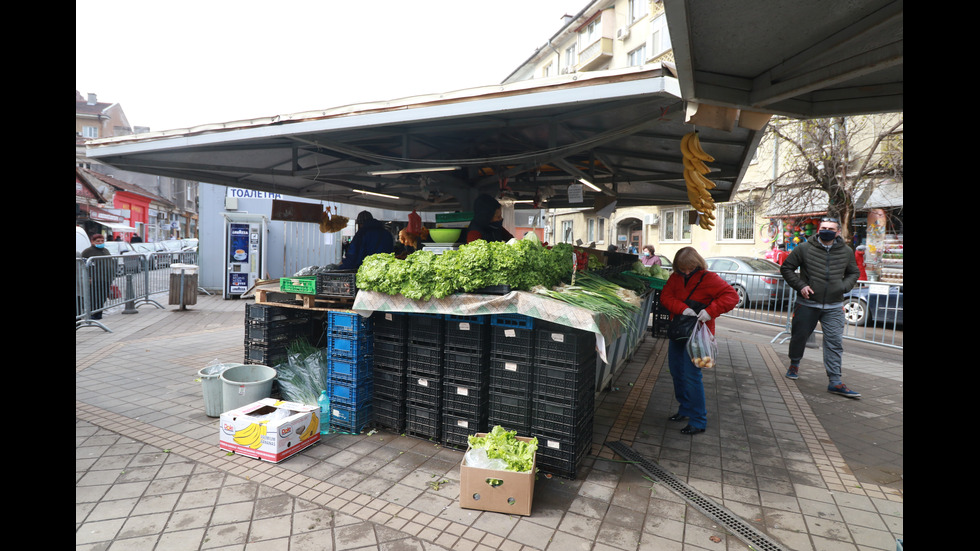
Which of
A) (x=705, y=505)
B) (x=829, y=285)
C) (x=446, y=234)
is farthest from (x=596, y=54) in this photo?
(x=705, y=505)

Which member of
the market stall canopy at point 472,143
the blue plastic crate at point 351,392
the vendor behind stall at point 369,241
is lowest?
the blue plastic crate at point 351,392

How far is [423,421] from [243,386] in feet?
6.14

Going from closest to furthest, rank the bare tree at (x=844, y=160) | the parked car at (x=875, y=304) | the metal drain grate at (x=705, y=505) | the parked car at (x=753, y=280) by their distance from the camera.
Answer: the metal drain grate at (x=705, y=505)
the parked car at (x=875, y=304)
the parked car at (x=753, y=280)
the bare tree at (x=844, y=160)

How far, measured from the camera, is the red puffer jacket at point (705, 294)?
468 centimetres

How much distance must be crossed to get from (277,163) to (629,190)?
7.47 metres

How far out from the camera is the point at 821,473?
4098 mm

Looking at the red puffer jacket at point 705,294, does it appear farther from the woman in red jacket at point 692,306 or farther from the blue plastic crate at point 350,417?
the blue plastic crate at point 350,417

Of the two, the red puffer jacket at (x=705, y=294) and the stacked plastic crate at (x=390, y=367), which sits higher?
the red puffer jacket at (x=705, y=294)

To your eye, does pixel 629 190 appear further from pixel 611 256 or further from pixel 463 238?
pixel 463 238

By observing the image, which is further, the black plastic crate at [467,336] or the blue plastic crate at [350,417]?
the blue plastic crate at [350,417]

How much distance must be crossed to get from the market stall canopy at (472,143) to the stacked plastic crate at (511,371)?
6.35ft

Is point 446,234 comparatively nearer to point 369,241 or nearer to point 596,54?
point 369,241

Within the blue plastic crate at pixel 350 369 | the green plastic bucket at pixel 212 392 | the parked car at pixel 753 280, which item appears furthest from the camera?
the parked car at pixel 753 280

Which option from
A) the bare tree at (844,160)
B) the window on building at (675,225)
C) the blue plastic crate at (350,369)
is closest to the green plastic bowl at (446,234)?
the blue plastic crate at (350,369)
